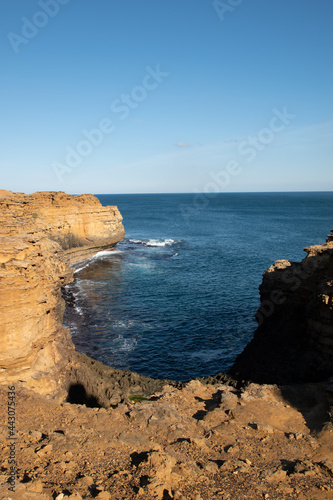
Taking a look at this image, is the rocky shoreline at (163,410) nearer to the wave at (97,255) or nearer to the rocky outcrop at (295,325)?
the rocky outcrop at (295,325)

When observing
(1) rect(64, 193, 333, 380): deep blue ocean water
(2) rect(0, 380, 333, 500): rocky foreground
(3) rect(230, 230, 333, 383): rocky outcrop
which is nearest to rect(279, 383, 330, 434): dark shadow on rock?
(2) rect(0, 380, 333, 500): rocky foreground

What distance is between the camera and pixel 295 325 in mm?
21703

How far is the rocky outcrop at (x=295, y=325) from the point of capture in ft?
56.6

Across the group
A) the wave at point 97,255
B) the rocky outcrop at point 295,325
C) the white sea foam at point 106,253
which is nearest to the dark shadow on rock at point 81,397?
the rocky outcrop at point 295,325

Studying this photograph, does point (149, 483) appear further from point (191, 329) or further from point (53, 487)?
point (191, 329)

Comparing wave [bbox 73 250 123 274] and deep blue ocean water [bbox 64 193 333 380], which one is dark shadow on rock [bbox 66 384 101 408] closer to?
deep blue ocean water [bbox 64 193 333 380]

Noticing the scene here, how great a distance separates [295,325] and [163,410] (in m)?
12.1

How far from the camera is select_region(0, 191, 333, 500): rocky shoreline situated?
855cm

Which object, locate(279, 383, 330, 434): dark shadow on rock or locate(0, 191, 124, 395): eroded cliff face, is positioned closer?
locate(279, 383, 330, 434): dark shadow on rock

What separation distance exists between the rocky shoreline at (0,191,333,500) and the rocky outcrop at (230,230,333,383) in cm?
7

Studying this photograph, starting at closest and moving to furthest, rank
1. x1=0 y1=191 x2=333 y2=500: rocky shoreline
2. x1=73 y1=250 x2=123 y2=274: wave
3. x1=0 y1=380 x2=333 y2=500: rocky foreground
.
A: x1=0 y1=380 x2=333 y2=500: rocky foreground
x1=0 y1=191 x2=333 y2=500: rocky shoreline
x1=73 y1=250 x2=123 y2=274: wave

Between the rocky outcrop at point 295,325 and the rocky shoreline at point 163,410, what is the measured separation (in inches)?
2.9

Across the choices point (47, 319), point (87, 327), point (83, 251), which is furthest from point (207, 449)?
point (83, 251)

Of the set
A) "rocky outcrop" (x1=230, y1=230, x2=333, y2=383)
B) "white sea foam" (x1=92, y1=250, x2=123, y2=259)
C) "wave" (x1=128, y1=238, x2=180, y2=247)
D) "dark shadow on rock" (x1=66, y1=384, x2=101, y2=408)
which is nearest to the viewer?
"dark shadow on rock" (x1=66, y1=384, x2=101, y2=408)
